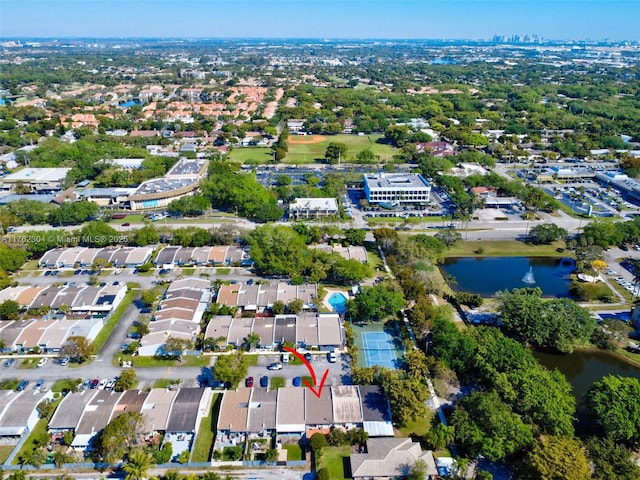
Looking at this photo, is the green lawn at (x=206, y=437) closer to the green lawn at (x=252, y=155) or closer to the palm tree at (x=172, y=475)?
the palm tree at (x=172, y=475)

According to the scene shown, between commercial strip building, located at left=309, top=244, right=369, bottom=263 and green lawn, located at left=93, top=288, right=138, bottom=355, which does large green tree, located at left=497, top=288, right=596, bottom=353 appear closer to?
commercial strip building, located at left=309, top=244, right=369, bottom=263

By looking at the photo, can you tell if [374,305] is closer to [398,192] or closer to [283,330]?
[283,330]

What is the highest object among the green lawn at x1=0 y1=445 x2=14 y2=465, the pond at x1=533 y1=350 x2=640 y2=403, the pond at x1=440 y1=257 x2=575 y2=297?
the green lawn at x1=0 y1=445 x2=14 y2=465

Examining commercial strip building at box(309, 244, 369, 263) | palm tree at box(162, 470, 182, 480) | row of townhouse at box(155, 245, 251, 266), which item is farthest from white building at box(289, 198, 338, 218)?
palm tree at box(162, 470, 182, 480)

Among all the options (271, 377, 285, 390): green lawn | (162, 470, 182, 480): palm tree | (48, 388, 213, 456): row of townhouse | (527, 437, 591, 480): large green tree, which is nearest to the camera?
(527, 437, 591, 480): large green tree

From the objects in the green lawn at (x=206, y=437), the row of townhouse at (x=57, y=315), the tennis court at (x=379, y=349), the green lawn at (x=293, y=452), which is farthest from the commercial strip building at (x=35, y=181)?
the green lawn at (x=293, y=452)

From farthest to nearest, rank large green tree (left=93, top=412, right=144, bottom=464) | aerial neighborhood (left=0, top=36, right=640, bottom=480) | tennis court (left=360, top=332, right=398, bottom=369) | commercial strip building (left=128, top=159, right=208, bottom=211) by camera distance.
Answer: commercial strip building (left=128, top=159, right=208, bottom=211)
tennis court (left=360, top=332, right=398, bottom=369)
aerial neighborhood (left=0, top=36, right=640, bottom=480)
large green tree (left=93, top=412, right=144, bottom=464)

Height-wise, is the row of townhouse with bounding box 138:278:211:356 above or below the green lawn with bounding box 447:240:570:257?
above
